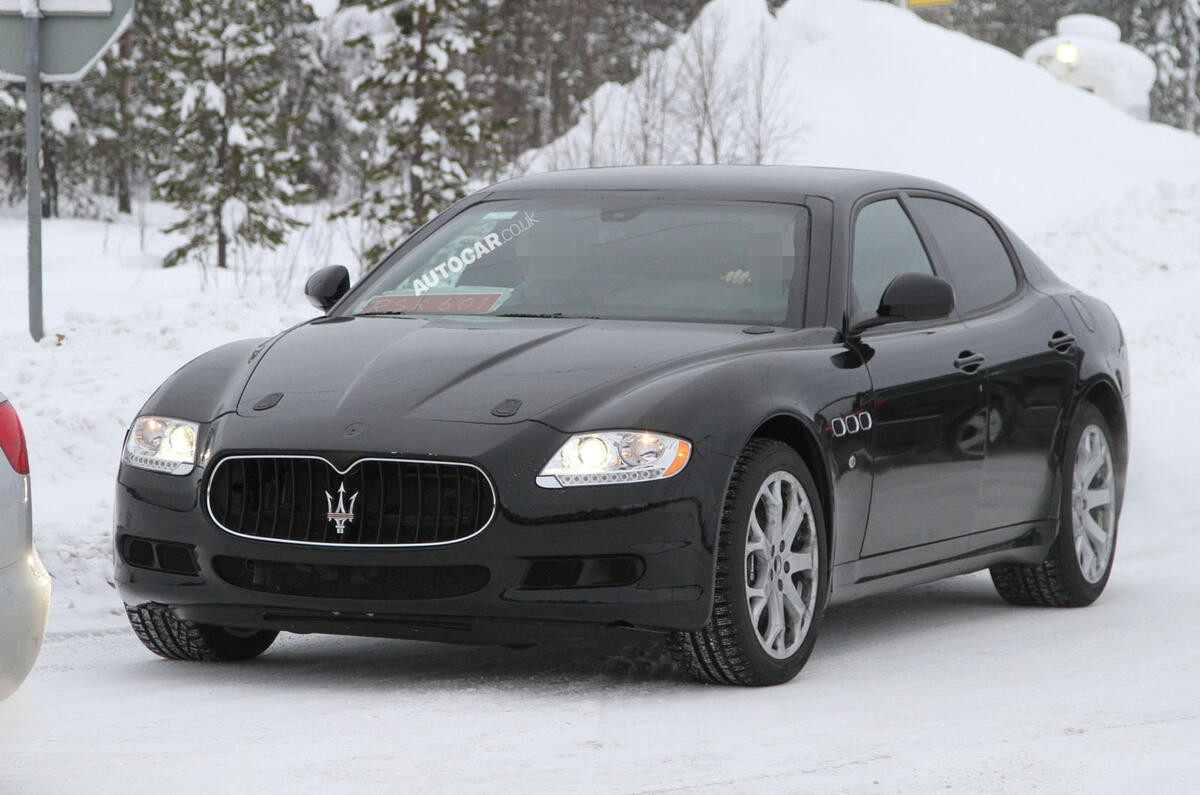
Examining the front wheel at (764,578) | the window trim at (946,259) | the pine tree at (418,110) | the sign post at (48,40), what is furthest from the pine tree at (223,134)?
the front wheel at (764,578)

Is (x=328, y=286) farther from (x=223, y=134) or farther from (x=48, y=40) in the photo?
(x=223, y=134)

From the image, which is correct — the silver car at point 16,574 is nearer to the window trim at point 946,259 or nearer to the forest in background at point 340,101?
the window trim at point 946,259

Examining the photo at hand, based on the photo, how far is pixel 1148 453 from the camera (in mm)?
12664

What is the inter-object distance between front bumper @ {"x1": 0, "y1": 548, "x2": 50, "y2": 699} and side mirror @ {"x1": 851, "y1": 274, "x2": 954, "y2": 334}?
2.90m

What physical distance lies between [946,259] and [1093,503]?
4.14 feet

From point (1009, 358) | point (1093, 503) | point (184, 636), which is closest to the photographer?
point (184, 636)

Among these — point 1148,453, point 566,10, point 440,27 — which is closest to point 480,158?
point 440,27

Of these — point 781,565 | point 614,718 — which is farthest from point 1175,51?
point 614,718

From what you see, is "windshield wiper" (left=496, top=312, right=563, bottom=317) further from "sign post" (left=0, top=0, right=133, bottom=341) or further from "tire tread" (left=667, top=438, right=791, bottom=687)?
"sign post" (left=0, top=0, right=133, bottom=341)

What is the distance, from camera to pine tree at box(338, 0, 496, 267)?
28828 mm

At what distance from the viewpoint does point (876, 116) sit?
130 ft

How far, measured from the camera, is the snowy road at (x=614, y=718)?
173 inches

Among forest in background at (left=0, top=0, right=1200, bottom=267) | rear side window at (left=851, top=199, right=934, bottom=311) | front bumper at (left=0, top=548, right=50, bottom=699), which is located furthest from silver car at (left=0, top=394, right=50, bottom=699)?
forest in background at (left=0, top=0, right=1200, bottom=267)

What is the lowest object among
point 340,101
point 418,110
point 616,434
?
point 340,101
